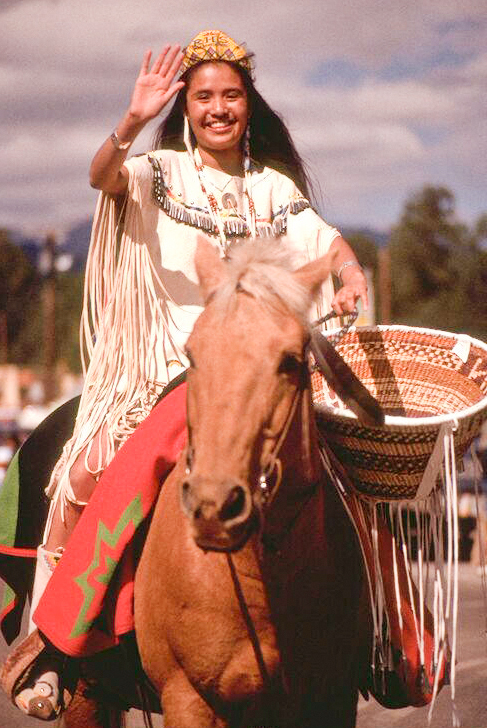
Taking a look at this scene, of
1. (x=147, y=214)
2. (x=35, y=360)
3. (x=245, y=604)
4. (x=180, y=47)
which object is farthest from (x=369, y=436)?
(x=35, y=360)

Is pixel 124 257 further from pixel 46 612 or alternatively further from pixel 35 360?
pixel 35 360

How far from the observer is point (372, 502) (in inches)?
162

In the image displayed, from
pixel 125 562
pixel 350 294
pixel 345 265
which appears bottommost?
pixel 125 562

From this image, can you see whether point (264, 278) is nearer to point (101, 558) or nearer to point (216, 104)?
point (101, 558)

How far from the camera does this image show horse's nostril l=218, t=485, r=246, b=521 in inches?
113

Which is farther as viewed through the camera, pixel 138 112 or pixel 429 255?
pixel 429 255

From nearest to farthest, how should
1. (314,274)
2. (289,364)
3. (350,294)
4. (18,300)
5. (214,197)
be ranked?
(289,364) → (314,274) → (350,294) → (214,197) → (18,300)

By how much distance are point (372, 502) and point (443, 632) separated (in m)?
0.56

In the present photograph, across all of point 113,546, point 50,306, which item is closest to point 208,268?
point 113,546

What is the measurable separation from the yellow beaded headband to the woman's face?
0.11ft

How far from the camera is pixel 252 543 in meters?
3.50

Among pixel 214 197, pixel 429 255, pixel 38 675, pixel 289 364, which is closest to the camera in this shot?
pixel 289 364

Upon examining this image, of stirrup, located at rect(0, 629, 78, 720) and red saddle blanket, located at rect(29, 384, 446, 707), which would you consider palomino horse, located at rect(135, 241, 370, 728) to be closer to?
red saddle blanket, located at rect(29, 384, 446, 707)

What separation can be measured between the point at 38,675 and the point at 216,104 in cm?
264
